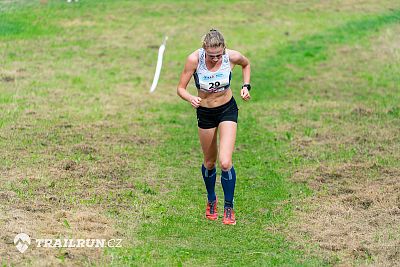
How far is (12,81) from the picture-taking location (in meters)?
22.7

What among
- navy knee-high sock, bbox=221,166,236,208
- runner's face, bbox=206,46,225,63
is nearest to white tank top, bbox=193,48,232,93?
runner's face, bbox=206,46,225,63

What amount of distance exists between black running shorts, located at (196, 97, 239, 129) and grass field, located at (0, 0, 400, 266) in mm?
1367

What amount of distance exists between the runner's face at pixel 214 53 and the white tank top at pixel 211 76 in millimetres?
226

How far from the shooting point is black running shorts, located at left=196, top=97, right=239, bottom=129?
12555mm

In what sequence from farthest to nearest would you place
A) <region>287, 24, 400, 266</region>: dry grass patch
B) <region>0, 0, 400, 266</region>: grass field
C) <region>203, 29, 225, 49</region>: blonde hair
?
<region>203, 29, 225, 49</region>: blonde hair, <region>0, 0, 400, 266</region>: grass field, <region>287, 24, 400, 266</region>: dry grass patch

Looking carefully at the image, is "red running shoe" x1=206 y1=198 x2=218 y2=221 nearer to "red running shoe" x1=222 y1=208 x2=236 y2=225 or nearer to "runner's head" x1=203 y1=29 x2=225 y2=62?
"red running shoe" x1=222 y1=208 x2=236 y2=225

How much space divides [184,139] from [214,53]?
6281mm

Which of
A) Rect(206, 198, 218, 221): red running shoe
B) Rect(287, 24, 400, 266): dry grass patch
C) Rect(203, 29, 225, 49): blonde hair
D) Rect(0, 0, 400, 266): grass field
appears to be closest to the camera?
Rect(287, 24, 400, 266): dry grass patch

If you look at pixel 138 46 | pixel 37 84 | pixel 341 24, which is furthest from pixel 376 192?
pixel 341 24

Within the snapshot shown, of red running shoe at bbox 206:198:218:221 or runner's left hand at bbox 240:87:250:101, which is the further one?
red running shoe at bbox 206:198:218:221

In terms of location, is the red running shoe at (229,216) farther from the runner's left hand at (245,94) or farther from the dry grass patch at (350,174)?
the runner's left hand at (245,94)

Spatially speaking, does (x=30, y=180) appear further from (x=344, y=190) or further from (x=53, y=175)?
(x=344, y=190)

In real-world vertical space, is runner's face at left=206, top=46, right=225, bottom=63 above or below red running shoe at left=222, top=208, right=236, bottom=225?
above

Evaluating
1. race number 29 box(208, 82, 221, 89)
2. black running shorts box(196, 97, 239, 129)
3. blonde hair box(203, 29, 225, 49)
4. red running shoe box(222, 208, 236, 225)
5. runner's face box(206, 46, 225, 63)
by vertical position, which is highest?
A: blonde hair box(203, 29, 225, 49)
